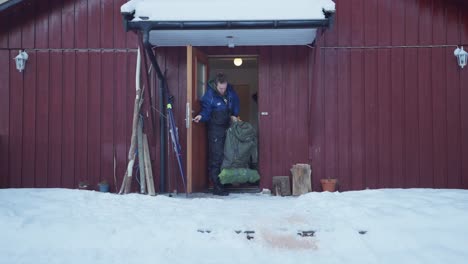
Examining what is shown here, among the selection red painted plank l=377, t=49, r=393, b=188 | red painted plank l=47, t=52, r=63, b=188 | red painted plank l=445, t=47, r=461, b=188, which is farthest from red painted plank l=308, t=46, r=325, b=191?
red painted plank l=47, t=52, r=63, b=188

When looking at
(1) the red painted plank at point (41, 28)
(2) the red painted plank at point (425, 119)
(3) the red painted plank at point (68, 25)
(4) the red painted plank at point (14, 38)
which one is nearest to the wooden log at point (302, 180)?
(2) the red painted plank at point (425, 119)

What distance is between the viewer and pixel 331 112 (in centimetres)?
696

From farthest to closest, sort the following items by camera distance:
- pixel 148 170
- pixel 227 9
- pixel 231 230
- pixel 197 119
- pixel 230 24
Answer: pixel 148 170
pixel 197 119
pixel 227 9
pixel 230 24
pixel 231 230

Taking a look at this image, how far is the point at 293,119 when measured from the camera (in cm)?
699

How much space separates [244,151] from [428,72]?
127 inches

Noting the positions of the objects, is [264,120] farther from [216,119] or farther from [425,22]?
[425,22]

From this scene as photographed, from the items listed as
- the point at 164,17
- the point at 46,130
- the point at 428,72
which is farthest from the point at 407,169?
the point at 46,130

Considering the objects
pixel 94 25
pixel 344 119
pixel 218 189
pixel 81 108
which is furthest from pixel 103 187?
pixel 344 119

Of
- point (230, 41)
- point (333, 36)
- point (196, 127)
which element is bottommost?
point (196, 127)

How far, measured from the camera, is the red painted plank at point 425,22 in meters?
6.93

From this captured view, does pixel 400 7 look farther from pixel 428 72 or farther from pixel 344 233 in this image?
pixel 344 233

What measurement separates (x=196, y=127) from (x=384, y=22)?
11.4 feet

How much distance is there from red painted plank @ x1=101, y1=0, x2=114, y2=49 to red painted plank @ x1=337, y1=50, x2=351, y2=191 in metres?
3.68

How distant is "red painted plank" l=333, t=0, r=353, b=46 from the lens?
6977 mm
